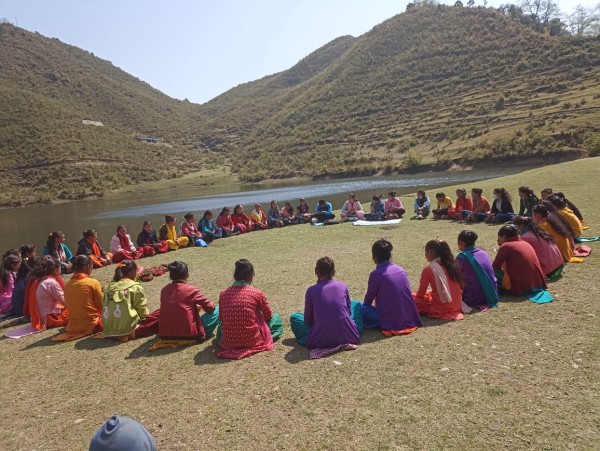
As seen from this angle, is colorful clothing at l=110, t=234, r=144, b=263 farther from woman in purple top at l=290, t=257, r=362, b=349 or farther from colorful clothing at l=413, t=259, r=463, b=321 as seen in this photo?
colorful clothing at l=413, t=259, r=463, b=321

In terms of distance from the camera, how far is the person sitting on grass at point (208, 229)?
16.3 metres

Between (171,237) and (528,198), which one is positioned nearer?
(528,198)

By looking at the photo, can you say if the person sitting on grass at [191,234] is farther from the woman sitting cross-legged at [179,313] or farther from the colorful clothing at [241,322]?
the colorful clothing at [241,322]

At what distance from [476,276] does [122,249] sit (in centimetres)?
1112

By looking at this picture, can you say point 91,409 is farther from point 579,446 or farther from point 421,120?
Result: point 421,120

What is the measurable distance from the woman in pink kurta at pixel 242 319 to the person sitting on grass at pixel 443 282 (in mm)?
2463

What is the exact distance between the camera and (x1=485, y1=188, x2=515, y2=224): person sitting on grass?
14.1 metres

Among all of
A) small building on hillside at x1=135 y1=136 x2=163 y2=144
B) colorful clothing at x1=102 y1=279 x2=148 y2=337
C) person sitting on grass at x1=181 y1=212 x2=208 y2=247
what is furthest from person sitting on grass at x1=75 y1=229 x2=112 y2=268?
small building on hillside at x1=135 y1=136 x2=163 y2=144

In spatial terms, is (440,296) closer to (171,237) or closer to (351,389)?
(351,389)

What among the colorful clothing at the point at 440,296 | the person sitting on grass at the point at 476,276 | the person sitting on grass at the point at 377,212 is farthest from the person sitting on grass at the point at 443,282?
the person sitting on grass at the point at 377,212

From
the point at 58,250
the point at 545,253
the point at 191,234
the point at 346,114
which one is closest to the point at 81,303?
the point at 58,250

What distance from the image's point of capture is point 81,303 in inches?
296

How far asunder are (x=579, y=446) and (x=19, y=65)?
15528 centimetres

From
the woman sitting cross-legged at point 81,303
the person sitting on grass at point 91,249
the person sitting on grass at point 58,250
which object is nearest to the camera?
the woman sitting cross-legged at point 81,303
